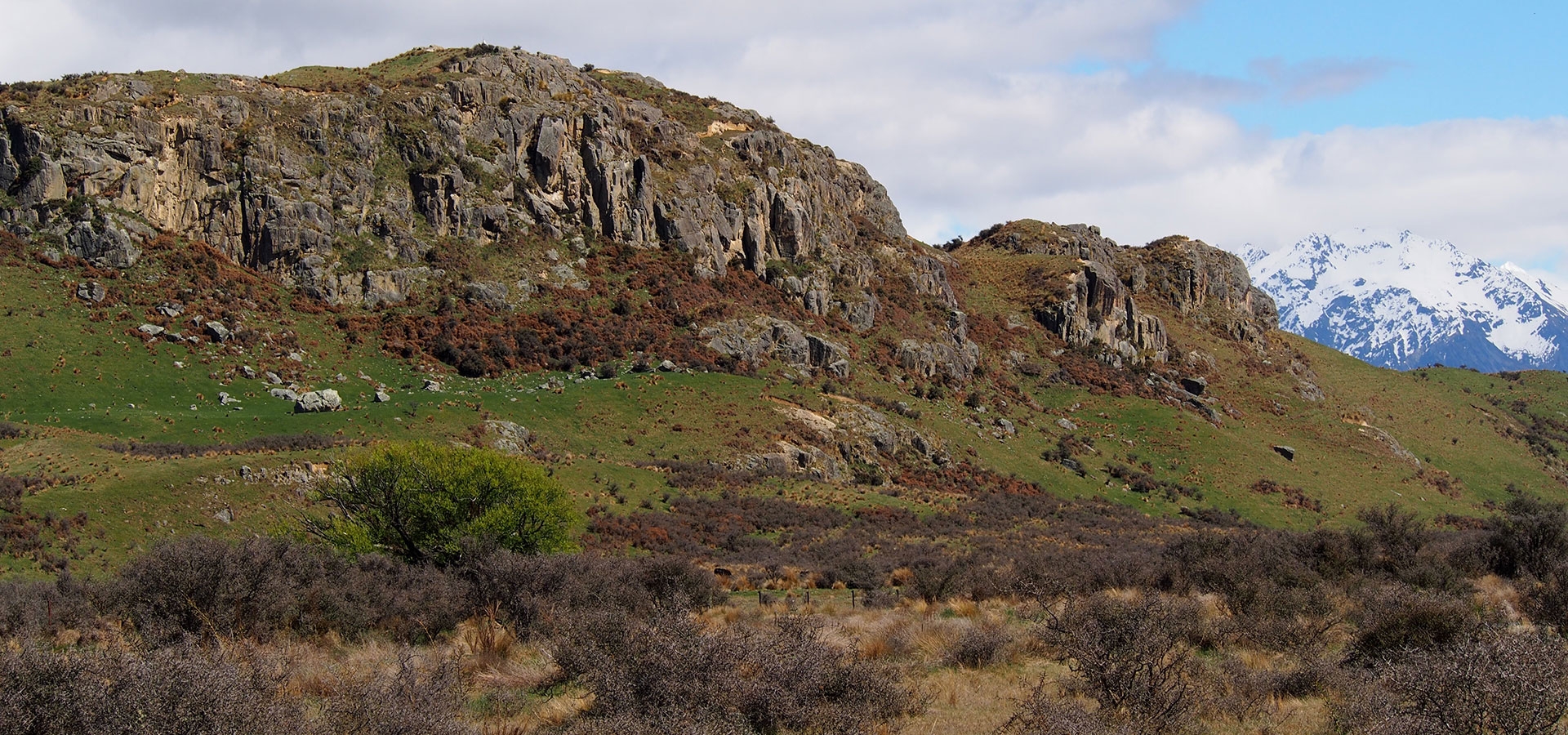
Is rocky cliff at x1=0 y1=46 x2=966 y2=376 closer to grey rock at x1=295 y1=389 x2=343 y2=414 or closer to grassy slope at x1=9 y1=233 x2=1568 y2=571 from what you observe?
grassy slope at x1=9 y1=233 x2=1568 y2=571

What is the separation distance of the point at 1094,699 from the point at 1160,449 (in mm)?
64093

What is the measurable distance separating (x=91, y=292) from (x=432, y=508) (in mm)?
38517

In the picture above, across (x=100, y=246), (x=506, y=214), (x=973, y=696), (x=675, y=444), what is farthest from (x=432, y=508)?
(x=506, y=214)

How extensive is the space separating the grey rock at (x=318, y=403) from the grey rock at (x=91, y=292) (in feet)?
45.3

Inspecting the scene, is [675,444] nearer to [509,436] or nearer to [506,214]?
[509,436]

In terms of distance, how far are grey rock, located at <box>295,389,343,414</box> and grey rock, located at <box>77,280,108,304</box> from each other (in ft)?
45.3

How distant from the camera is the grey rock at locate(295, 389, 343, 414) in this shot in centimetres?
4347

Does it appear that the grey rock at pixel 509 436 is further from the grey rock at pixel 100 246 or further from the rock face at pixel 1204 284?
the rock face at pixel 1204 284

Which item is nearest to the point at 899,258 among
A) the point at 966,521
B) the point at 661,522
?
the point at 966,521

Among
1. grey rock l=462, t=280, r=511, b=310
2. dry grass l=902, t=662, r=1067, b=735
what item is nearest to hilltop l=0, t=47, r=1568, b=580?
grey rock l=462, t=280, r=511, b=310

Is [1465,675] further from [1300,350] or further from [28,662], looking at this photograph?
[1300,350]

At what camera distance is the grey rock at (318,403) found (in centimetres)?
4347

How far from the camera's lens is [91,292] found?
4709 cm

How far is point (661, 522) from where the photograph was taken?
129 ft
